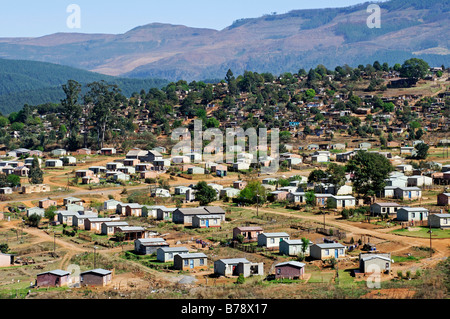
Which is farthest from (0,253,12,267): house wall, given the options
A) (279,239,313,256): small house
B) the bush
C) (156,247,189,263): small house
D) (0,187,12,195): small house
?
(0,187,12,195): small house

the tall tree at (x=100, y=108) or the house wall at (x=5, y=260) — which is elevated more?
the tall tree at (x=100, y=108)

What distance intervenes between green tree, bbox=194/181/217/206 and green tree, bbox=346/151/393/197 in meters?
9.44

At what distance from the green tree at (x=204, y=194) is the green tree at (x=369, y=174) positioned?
9444 mm

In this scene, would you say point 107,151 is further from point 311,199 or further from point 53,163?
point 311,199

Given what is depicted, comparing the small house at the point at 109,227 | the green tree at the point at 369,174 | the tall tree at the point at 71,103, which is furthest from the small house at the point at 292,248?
the tall tree at the point at 71,103

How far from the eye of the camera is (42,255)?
104 ft

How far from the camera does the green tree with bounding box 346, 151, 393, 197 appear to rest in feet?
141

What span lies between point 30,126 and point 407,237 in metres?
62.7

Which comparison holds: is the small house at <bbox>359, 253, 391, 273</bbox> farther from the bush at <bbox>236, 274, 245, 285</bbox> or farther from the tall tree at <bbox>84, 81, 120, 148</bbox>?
the tall tree at <bbox>84, 81, 120, 148</bbox>

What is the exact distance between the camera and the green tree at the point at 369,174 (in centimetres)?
4309

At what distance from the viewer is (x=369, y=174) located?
43.2 metres

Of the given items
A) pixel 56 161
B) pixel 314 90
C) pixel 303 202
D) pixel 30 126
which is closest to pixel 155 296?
pixel 303 202

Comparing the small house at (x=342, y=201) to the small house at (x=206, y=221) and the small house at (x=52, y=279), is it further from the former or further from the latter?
the small house at (x=52, y=279)
